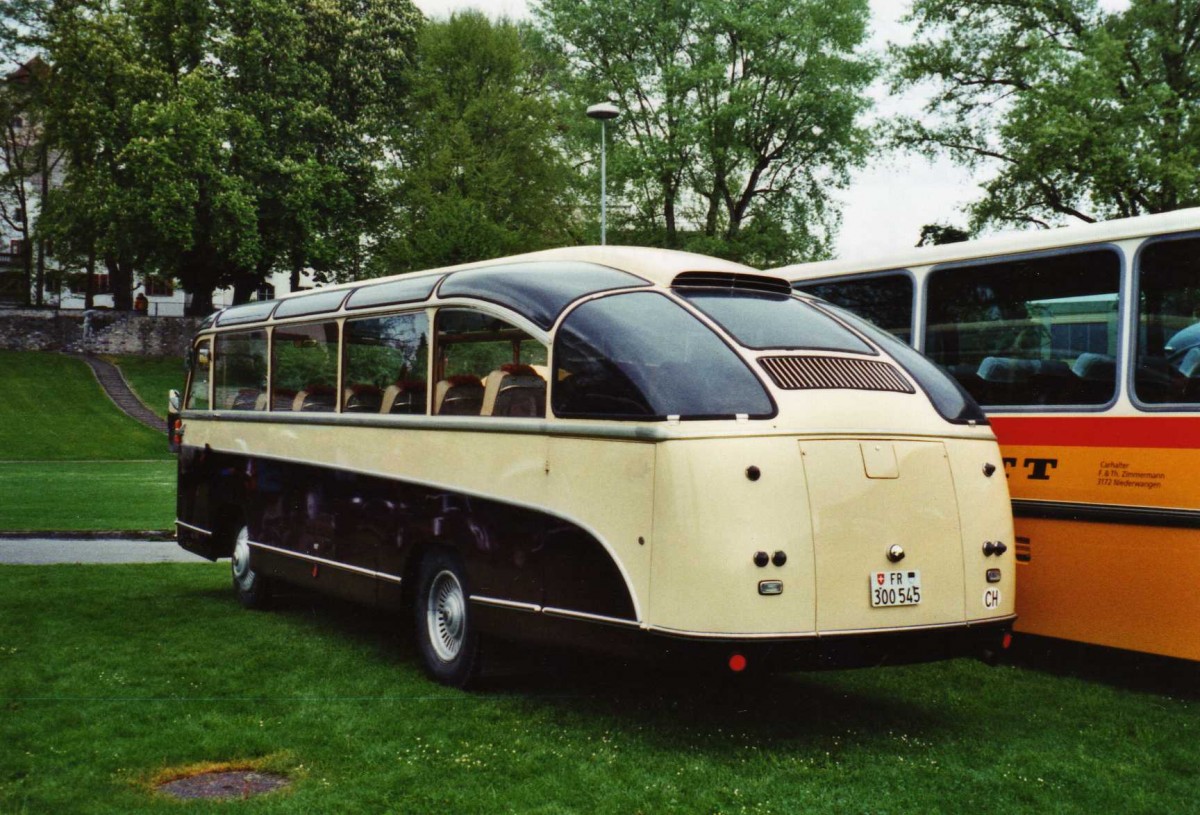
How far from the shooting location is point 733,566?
6047 mm

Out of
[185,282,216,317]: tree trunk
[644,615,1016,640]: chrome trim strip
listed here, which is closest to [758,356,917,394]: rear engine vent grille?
[644,615,1016,640]: chrome trim strip

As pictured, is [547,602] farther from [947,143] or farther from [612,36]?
[612,36]

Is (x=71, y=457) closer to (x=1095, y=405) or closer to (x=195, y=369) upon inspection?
(x=195, y=369)

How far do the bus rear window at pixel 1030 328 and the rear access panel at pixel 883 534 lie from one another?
2.30m

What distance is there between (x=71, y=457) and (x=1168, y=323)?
37.4 meters

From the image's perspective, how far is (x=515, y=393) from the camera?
7.50m

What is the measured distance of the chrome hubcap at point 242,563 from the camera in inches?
449

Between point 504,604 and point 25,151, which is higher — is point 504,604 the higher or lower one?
the lower one

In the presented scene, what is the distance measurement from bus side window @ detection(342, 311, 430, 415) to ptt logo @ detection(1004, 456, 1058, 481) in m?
3.93

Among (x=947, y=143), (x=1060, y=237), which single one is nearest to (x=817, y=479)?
(x=1060, y=237)

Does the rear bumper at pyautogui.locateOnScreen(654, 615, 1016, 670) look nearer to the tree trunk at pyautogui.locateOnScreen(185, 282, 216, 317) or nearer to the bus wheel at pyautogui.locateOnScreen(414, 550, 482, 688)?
the bus wheel at pyautogui.locateOnScreen(414, 550, 482, 688)

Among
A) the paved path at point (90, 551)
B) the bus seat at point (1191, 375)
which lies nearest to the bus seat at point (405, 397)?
the bus seat at point (1191, 375)

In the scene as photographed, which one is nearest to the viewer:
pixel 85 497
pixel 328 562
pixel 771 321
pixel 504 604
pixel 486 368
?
pixel 771 321

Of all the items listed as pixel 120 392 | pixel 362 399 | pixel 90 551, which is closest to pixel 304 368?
pixel 362 399
